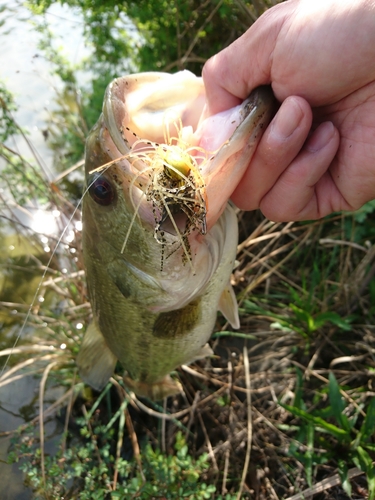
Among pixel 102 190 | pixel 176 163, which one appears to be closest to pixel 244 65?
pixel 176 163

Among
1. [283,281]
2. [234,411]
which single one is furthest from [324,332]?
[234,411]

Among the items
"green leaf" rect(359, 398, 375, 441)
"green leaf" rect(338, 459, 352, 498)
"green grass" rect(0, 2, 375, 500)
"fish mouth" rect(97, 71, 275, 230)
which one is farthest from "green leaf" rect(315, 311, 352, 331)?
"fish mouth" rect(97, 71, 275, 230)

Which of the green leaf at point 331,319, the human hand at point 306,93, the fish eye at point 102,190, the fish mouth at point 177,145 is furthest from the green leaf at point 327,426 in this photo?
the fish eye at point 102,190

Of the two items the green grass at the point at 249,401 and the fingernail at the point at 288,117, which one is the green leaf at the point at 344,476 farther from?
the fingernail at the point at 288,117

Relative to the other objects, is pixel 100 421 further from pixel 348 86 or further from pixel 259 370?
pixel 348 86

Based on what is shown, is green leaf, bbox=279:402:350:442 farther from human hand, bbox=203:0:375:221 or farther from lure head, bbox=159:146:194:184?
lure head, bbox=159:146:194:184

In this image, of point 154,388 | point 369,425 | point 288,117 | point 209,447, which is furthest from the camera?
point 209,447

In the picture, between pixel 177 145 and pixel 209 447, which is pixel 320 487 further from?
pixel 177 145

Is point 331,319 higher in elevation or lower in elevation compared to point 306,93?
lower
